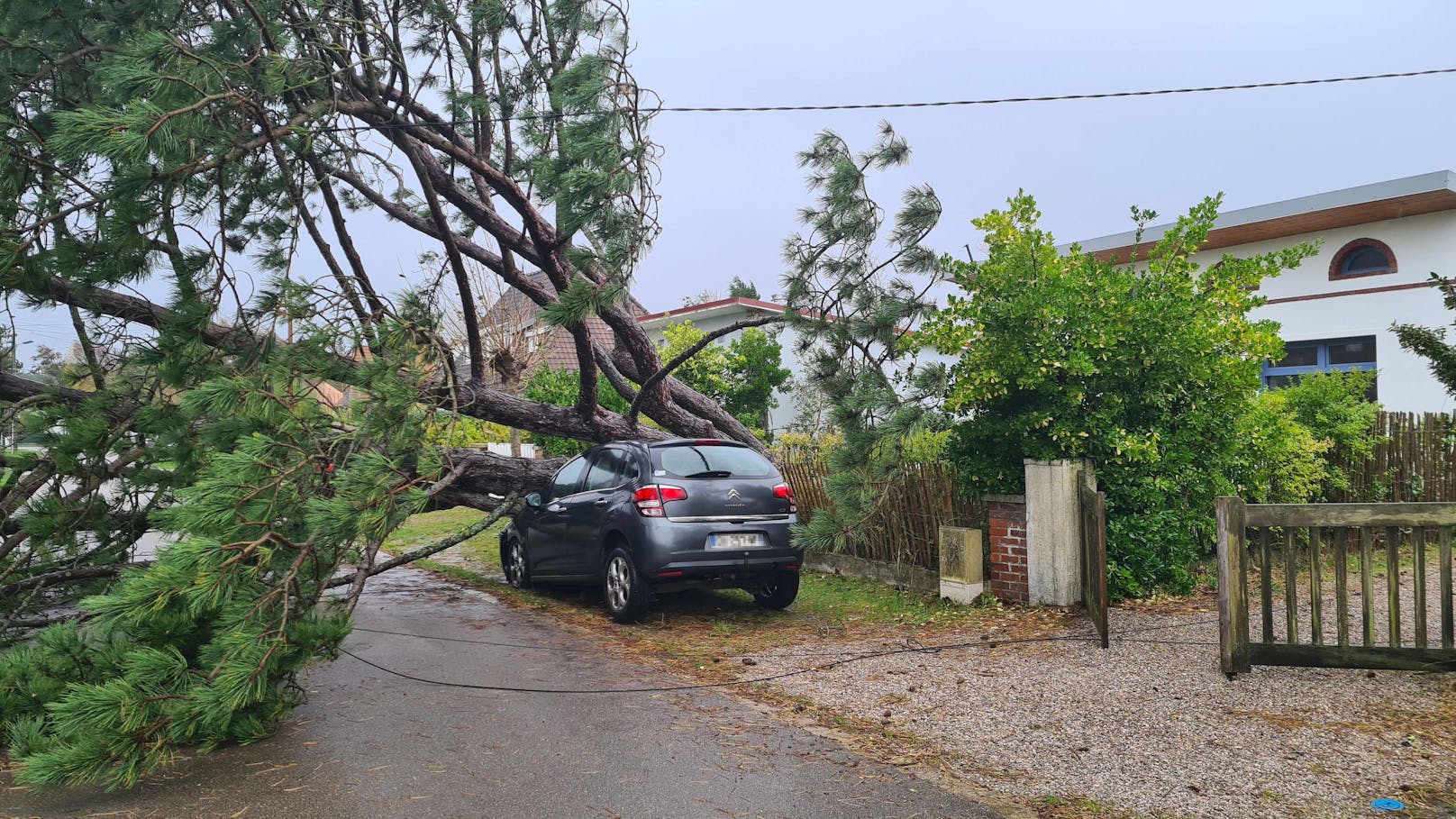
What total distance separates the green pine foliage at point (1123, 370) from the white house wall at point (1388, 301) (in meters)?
9.85

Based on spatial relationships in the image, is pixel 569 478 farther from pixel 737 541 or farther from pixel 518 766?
pixel 518 766

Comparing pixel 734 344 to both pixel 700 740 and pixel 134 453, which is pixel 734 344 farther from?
pixel 700 740

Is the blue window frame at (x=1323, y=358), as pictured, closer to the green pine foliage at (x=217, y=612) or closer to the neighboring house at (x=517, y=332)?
the neighboring house at (x=517, y=332)

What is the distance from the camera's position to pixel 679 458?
29.8 feet

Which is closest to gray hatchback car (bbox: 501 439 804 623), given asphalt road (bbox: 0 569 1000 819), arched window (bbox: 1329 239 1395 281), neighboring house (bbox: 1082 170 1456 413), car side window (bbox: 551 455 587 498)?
car side window (bbox: 551 455 587 498)

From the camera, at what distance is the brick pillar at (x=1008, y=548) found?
880cm

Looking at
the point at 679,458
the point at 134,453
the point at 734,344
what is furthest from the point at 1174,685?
the point at 734,344

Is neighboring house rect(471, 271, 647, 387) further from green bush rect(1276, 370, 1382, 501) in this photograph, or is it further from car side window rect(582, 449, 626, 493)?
green bush rect(1276, 370, 1382, 501)

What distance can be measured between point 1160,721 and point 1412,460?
8.81m

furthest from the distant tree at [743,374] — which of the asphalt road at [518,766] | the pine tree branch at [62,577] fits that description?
the asphalt road at [518,766]

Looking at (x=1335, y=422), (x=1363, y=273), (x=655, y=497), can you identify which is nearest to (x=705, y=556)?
(x=655, y=497)

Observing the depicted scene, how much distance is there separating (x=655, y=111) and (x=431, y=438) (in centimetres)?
337

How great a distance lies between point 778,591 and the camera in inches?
376

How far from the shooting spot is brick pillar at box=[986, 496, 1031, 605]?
8.80 m
